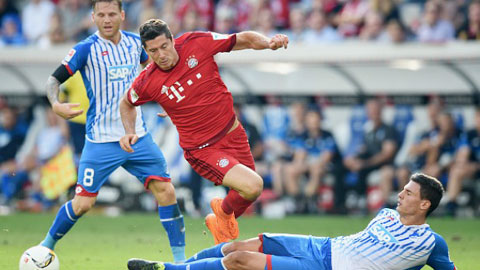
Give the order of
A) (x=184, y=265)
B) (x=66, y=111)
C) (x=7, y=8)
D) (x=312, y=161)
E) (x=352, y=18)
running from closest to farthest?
(x=184, y=265) → (x=66, y=111) → (x=312, y=161) → (x=352, y=18) → (x=7, y=8)

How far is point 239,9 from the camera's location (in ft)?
57.1

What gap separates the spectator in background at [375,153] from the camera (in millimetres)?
15195

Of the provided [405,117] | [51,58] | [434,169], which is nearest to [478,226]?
[434,169]

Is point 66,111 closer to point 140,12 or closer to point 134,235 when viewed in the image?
point 134,235

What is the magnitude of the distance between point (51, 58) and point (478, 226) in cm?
895

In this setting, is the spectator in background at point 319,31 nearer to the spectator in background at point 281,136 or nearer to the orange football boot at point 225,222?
the spectator in background at point 281,136

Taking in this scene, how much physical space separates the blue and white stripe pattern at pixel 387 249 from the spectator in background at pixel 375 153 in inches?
329

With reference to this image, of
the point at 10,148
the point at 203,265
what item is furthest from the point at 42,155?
the point at 203,265

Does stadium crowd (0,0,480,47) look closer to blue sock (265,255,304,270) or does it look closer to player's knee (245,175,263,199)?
player's knee (245,175,263,199)

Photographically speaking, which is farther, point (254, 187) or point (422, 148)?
point (422, 148)

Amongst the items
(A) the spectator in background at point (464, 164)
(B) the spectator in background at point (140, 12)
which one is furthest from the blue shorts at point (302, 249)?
(B) the spectator in background at point (140, 12)

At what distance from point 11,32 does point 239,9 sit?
523 cm

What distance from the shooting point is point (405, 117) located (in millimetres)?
15477

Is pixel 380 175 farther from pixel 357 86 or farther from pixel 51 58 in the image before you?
pixel 51 58
